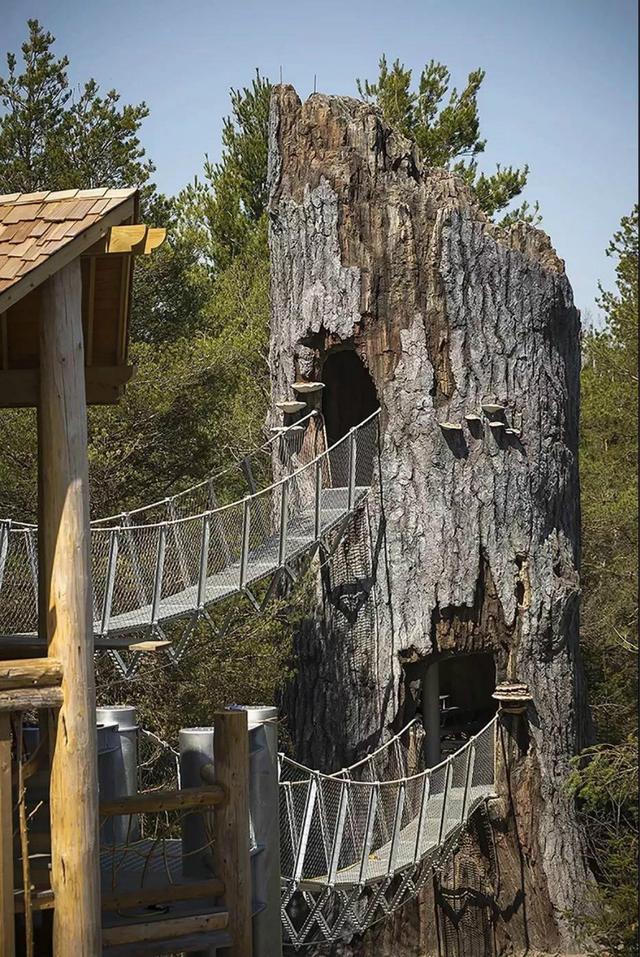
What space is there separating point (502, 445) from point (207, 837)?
601cm

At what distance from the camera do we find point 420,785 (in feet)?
31.0

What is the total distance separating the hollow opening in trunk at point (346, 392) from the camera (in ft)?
39.2

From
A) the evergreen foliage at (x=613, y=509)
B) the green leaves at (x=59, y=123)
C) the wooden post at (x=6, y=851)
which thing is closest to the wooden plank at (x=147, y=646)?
the wooden post at (x=6, y=851)

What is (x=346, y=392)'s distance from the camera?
12055 mm

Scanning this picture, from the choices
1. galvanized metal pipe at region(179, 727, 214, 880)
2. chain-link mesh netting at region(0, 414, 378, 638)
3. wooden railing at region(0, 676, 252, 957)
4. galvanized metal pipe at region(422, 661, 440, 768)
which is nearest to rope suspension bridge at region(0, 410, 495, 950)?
chain-link mesh netting at region(0, 414, 378, 638)

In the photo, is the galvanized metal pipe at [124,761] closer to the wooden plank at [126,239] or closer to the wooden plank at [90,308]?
the wooden plank at [90,308]

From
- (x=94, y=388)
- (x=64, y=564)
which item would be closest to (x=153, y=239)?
(x=64, y=564)

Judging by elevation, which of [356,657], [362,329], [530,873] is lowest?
[530,873]

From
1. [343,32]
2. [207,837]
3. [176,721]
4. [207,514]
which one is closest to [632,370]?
[343,32]

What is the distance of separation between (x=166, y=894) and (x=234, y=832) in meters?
0.34

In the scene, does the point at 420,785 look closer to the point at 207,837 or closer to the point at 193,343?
the point at 207,837

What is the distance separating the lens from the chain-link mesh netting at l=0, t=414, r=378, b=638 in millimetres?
7293

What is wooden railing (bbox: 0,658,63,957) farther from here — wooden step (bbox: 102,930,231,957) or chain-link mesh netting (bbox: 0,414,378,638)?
chain-link mesh netting (bbox: 0,414,378,638)

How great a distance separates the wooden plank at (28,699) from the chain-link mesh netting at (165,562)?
2.66 metres
